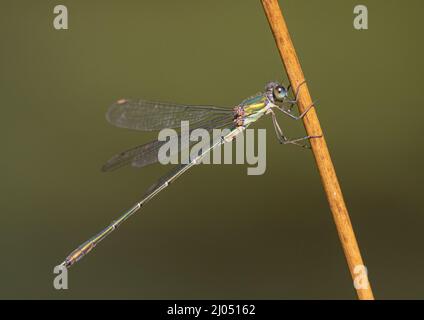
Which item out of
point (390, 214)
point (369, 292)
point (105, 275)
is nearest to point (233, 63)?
point (390, 214)

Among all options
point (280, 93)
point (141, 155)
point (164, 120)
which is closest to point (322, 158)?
point (280, 93)

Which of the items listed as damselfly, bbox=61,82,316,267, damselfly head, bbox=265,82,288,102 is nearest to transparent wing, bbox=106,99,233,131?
damselfly, bbox=61,82,316,267

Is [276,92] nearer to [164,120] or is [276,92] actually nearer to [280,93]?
[280,93]

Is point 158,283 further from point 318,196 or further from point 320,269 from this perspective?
point 318,196

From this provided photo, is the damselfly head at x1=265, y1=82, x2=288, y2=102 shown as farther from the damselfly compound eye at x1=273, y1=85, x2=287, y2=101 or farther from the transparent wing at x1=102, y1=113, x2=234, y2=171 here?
the transparent wing at x1=102, y1=113, x2=234, y2=171

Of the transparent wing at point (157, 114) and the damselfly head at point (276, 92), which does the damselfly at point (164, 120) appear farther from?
the damselfly head at point (276, 92)

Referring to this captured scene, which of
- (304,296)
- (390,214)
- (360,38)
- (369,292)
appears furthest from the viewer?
(360,38)

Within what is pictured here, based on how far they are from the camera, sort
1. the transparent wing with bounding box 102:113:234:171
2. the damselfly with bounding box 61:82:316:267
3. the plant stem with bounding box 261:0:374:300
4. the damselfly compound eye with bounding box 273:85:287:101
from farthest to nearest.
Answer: the transparent wing with bounding box 102:113:234:171 → the damselfly with bounding box 61:82:316:267 → the damselfly compound eye with bounding box 273:85:287:101 → the plant stem with bounding box 261:0:374:300
